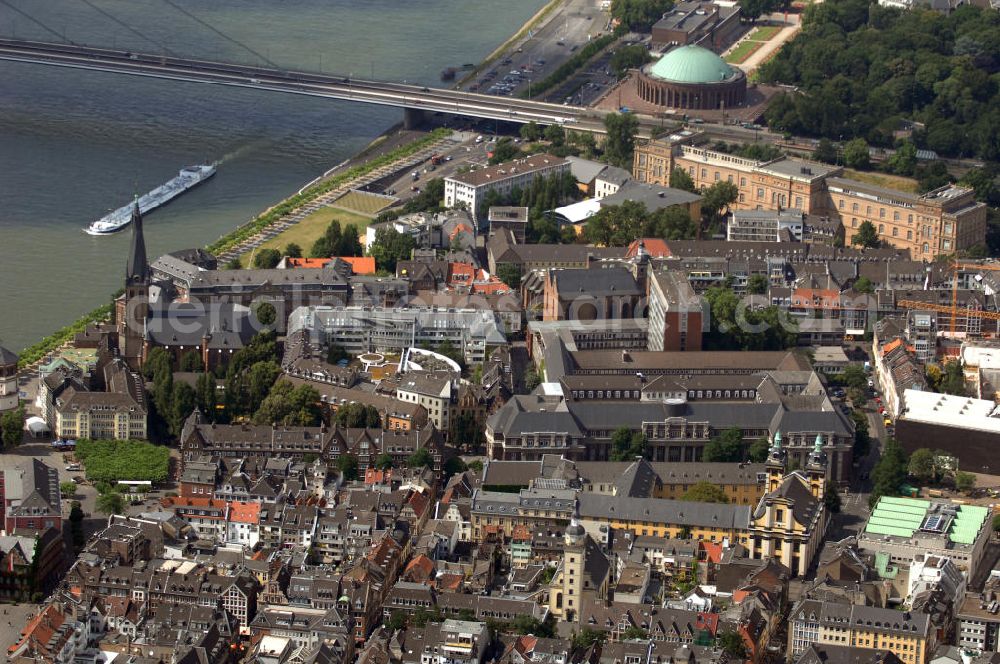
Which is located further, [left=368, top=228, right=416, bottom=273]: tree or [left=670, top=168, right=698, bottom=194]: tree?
[left=670, top=168, right=698, bottom=194]: tree

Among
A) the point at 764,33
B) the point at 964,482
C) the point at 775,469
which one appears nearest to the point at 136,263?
the point at 775,469

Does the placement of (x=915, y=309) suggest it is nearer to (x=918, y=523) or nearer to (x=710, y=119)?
(x=918, y=523)

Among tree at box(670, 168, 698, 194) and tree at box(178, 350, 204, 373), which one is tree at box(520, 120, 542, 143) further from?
tree at box(178, 350, 204, 373)

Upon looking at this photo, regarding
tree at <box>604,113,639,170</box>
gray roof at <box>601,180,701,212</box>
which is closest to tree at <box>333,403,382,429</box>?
Answer: gray roof at <box>601,180,701,212</box>

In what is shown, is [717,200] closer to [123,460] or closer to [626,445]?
[626,445]

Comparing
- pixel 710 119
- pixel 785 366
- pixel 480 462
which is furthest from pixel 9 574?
pixel 710 119

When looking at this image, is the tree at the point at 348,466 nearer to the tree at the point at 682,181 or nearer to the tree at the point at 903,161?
the tree at the point at 682,181
